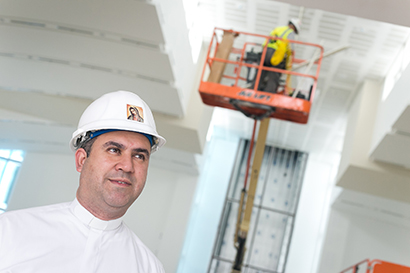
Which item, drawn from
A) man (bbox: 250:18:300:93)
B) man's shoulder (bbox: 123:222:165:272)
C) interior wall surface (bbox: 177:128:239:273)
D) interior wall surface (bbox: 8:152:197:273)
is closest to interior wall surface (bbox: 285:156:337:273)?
interior wall surface (bbox: 177:128:239:273)

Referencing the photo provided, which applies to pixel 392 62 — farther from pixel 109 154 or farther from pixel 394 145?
pixel 109 154

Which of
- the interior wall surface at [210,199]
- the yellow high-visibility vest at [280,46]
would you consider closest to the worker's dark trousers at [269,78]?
the yellow high-visibility vest at [280,46]

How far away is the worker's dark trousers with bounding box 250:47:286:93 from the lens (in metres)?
12.0

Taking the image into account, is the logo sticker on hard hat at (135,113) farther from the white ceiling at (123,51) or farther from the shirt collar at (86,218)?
the white ceiling at (123,51)

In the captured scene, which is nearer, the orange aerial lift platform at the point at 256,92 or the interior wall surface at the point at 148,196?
the orange aerial lift platform at the point at 256,92

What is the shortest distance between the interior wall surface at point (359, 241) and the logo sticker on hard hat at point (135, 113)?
1732 centimetres

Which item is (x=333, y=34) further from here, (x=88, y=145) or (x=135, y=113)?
(x=88, y=145)

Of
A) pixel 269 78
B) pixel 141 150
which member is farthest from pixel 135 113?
pixel 269 78

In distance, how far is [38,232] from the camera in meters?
2.65

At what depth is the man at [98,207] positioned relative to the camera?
2.64 metres

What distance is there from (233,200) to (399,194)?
12.6m

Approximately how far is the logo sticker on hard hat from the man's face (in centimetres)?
10

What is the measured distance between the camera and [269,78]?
39.7 feet

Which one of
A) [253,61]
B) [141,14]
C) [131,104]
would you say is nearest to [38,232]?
[131,104]
